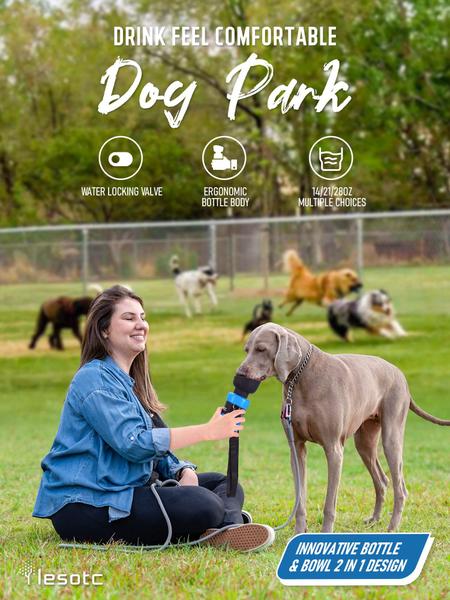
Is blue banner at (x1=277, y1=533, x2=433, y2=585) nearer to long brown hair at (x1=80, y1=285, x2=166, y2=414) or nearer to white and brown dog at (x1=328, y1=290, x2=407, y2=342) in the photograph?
long brown hair at (x1=80, y1=285, x2=166, y2=414)

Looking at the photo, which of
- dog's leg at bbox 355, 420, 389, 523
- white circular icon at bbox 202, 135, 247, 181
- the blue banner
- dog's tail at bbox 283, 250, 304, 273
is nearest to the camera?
the blue banner

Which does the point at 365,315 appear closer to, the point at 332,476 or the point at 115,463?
the point at 332,476

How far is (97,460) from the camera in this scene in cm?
465

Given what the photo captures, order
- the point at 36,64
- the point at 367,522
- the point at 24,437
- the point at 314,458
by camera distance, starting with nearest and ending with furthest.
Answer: the point at 367,522, the point at 314,458, the point at 24,437, the point at 36,64

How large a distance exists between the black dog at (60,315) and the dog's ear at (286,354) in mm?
11085

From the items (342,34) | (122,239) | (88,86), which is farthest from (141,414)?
(88,86)

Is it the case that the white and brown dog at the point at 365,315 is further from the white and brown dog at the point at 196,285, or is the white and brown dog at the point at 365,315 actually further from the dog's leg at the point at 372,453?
the dog's leg at the point at 372,453

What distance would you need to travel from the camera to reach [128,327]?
475cm

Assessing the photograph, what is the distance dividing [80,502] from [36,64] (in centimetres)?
1898

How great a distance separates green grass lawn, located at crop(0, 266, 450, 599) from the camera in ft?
13.3

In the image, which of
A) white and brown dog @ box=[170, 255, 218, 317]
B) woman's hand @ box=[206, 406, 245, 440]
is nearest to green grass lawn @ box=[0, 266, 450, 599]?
white and brown dog @ box=[170, 255, 218, 317]

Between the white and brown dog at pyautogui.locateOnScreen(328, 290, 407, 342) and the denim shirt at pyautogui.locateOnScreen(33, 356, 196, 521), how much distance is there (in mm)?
10300

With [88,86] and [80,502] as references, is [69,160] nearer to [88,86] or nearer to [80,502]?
[88,86]

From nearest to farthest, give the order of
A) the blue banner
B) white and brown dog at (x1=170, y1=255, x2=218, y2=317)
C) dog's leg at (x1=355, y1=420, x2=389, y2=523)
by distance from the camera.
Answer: the blue banner < dog's leg at (x1=355, y1=420, x2=389, y2=523) < white and brown dog at (x1=170, y1=255, x2=218, y2=317)
